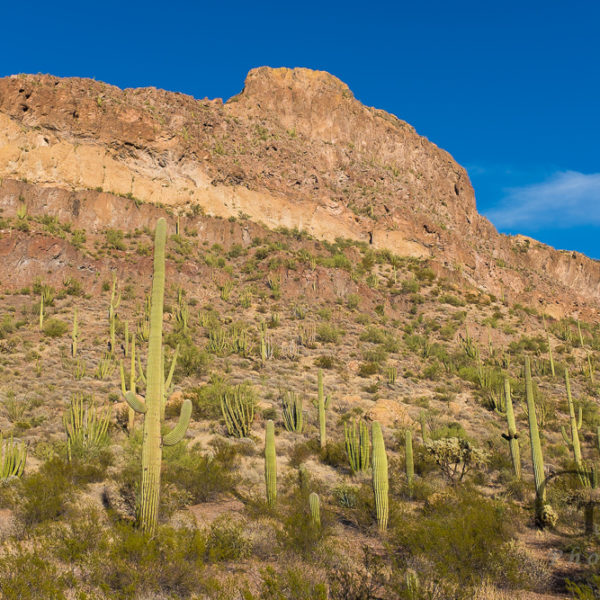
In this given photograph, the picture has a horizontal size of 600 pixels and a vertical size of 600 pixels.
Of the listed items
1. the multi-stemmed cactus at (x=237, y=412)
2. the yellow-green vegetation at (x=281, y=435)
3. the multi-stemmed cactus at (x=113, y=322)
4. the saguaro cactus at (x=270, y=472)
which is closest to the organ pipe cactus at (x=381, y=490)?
the yellow-green vegetation at (x=281, y=435)

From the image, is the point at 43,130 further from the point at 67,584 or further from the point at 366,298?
the point at 67,584

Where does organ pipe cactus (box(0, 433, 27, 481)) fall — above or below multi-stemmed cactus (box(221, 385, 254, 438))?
below

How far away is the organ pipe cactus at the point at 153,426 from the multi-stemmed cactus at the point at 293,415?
953cm

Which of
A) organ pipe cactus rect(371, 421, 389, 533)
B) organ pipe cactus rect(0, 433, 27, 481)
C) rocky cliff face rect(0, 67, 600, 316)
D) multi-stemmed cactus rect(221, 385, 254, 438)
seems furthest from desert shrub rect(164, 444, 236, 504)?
rocky cliff face rect(0, 67, 600, 316)

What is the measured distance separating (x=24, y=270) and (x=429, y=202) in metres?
46.2

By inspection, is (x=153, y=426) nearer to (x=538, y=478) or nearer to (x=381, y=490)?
(x=381, y=490)

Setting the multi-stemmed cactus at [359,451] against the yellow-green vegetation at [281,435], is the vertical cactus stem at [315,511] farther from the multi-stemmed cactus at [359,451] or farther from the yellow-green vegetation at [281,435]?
the multi-stemmed cactus at [359,451]

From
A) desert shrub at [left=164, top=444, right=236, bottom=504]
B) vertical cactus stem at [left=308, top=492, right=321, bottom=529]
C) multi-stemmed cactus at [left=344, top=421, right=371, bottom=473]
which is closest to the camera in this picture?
vertical cactus stem at [left=308, top=492, right=321, bottom=529]

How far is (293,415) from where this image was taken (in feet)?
58.9

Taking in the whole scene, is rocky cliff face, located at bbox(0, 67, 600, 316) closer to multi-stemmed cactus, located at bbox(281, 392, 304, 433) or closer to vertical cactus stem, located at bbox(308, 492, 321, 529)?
multi-stemmed cactus, located at bbox(281, 392, 304, 433)

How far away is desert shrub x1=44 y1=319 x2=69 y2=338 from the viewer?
82.0ft

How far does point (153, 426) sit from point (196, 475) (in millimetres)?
3736

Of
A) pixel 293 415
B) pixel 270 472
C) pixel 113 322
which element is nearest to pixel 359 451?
pixel 270 472

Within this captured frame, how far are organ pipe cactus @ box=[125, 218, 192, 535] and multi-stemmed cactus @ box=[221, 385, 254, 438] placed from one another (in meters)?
8.31
